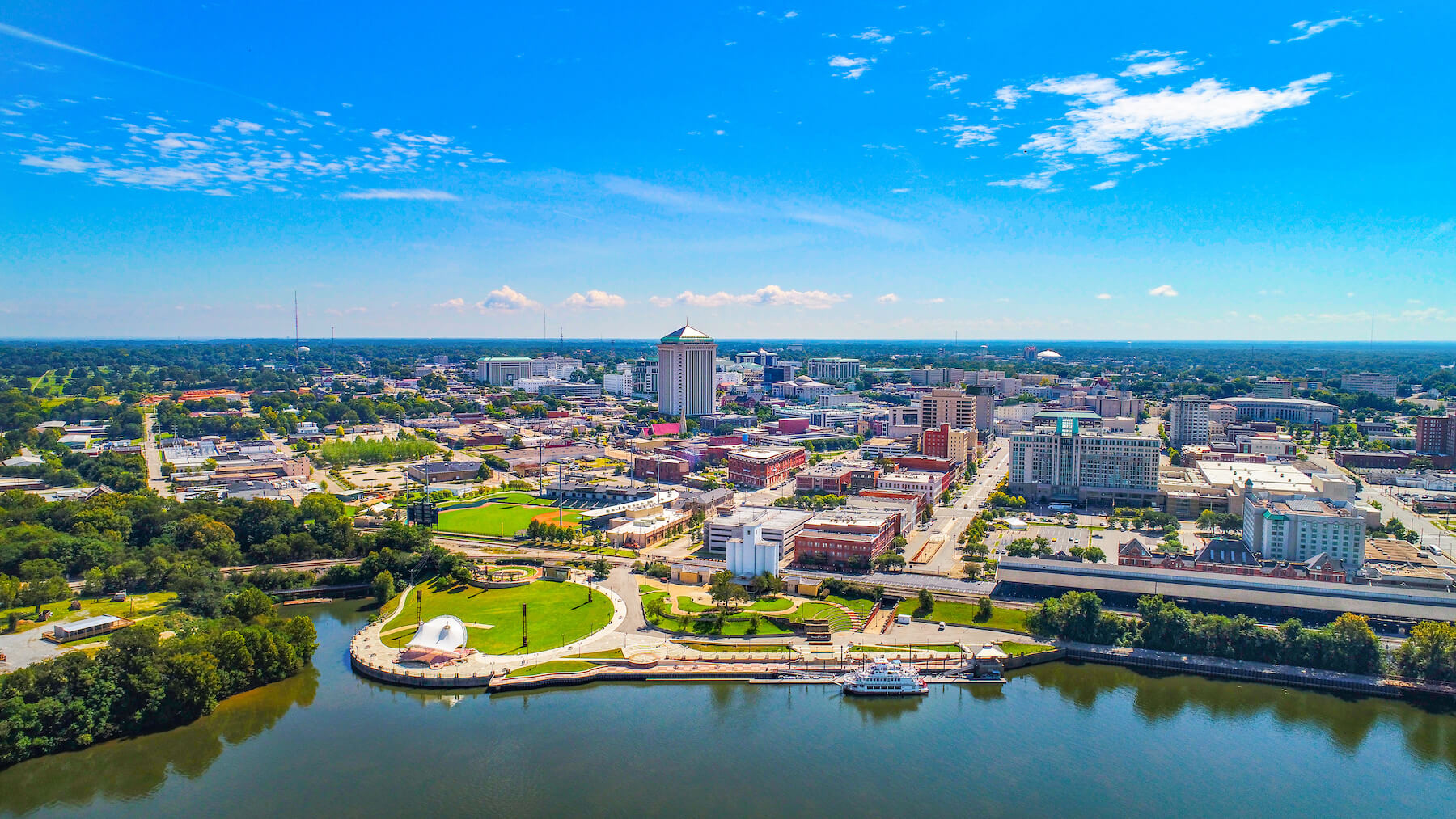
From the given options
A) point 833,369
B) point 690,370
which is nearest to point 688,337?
point 690,370

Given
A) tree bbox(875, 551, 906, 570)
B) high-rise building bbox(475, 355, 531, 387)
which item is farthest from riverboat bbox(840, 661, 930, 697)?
high-rise building bbox(475, 355, 531, 387)

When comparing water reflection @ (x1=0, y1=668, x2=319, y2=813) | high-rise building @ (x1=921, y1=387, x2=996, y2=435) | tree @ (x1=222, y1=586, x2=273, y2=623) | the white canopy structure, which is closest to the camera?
water reflection @ (x1=0, y1=668, x2=319, y2=813)

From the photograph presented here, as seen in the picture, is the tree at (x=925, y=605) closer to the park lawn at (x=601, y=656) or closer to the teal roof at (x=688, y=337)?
the park lawn at (x=601, y=656)

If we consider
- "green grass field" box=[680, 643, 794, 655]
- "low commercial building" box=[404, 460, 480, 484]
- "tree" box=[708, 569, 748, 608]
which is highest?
"low commercial building" box=[404, 460, 480, 484]

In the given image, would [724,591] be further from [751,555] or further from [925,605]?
[925,605]

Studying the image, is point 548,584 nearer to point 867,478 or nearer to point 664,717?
point 664,717

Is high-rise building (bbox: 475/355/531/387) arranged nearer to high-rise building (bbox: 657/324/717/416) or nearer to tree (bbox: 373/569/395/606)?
high-rise building (bbox: 657/324/717/416)

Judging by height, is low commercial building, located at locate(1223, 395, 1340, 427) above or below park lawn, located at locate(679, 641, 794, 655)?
above

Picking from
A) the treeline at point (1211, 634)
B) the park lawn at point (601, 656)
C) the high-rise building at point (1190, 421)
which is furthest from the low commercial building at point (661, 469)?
the high-rise building at point (1190, 421)

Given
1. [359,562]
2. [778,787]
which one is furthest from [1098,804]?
[359,562]
